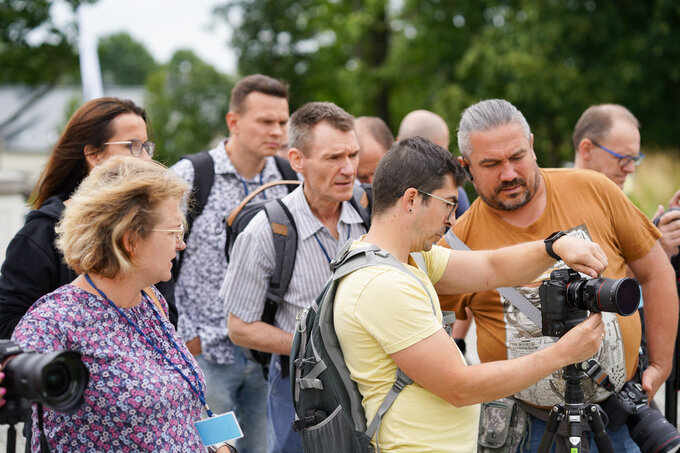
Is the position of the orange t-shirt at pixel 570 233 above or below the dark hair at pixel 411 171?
below

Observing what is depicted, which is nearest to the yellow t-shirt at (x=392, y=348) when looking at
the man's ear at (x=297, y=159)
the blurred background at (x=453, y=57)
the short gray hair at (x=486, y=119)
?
the short gray hair at (x=486, y=119)

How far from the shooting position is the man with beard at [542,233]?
2.92 metres

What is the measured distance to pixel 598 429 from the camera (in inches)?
103

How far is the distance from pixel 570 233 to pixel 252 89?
243cm

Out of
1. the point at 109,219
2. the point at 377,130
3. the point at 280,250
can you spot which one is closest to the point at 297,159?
the point at 280,250

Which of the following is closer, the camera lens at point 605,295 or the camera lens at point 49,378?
the camera lens at point 49,378

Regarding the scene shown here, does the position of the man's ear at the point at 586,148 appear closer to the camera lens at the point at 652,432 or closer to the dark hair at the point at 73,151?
the camera lens at the point at 652,432

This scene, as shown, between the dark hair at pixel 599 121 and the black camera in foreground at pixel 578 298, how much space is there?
6.70 feet

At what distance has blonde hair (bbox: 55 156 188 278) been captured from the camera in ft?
7.23

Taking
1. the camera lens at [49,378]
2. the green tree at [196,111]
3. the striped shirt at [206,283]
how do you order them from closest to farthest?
the camera lens at [49,378]
the striped shirt at [206,283]
the green tree at [196,111]

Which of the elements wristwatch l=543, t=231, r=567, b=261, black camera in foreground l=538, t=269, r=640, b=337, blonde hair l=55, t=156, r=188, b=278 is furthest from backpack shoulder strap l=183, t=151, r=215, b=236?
black camera in foreground l=538, t=269, r=640, b=337

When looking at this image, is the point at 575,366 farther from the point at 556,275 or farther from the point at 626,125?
the point at 626,125

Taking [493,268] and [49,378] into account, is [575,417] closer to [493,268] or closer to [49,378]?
Answer: [493,268]

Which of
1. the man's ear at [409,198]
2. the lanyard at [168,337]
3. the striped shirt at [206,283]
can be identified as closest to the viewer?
the lanyard at [168,337]
